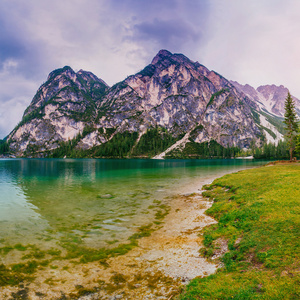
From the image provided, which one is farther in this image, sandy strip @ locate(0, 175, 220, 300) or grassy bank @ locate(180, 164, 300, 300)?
sandy strip @ locate(0, 175, 220, 300)

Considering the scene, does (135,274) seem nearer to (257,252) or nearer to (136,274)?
(136,274)

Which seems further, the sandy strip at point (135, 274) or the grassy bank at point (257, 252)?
the sandy strip at point (135, 274)

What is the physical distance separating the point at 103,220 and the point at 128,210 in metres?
4.59

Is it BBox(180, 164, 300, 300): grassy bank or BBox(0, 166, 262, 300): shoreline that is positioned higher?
BBox(180, 164, 300, 300): grassy bank

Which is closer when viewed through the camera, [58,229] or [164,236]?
[164,236]

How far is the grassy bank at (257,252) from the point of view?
7723mm

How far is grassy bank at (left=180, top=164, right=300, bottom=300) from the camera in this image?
304 inches

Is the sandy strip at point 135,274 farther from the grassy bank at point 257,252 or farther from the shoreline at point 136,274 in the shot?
the grassy bank at point 257,252

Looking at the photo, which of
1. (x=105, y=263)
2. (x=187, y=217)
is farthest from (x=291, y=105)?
(x=105, y=263)

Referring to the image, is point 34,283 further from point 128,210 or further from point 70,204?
point 70,204

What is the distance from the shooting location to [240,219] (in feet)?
54.3

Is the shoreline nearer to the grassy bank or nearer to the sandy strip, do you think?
the sandy strip

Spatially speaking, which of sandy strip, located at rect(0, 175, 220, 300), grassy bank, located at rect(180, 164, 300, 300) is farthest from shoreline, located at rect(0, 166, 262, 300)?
grassy bank, located at rect(180, 164, 300, 300)

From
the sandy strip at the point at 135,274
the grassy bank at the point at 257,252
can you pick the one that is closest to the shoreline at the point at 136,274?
the sandy strip at the point at 135,274
